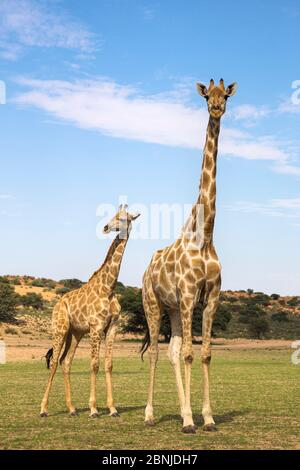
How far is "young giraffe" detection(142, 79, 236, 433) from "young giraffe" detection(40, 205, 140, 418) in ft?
6.21

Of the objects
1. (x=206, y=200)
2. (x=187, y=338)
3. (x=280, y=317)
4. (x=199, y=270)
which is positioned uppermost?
(x=206, y=200)

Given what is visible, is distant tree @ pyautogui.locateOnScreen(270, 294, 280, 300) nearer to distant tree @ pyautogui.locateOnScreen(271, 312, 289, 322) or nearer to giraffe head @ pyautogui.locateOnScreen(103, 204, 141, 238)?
distant tree @ pyautogui.locateOnScreen(271, 312, 289, 322)

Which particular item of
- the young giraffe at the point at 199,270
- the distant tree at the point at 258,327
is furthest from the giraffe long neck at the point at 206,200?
the distant tree at the point at 258,327

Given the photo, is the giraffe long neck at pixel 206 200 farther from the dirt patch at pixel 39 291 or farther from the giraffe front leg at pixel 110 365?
the dirt patch at pixel 39 291

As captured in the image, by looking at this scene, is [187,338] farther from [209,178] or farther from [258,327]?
[258,327]

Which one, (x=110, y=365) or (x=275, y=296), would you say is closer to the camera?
(x=110, y=365)

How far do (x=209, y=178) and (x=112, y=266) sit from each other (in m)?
3.56

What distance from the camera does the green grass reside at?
10188mm

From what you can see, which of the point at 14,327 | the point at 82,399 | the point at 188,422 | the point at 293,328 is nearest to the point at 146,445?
the point at 188,422

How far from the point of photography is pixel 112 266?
1479cm

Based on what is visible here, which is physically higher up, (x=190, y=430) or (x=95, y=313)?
(x=95, y=313)

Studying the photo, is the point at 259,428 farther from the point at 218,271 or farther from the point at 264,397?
the point at 264,397

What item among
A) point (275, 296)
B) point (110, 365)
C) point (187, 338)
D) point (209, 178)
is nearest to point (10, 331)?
point (110, 365)

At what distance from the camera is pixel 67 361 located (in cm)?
1494
